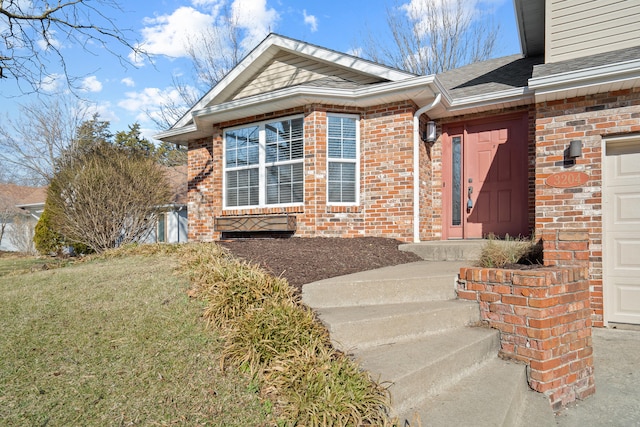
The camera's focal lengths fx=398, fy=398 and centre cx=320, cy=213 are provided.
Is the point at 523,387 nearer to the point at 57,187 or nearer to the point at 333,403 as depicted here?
the point at 333,403

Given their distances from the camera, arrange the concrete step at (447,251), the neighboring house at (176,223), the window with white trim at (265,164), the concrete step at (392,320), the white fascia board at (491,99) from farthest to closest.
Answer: the neighboring house at (176,223) < the window with white trim at (265,164) < the white fascia board at (491,99) < the concrete step at (447,251) < the concrete step at (392,320)

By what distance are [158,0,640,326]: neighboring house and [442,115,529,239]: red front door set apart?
0.02m

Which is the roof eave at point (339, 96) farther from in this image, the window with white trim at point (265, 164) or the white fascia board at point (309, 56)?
the window with white trim at point (265, 164)

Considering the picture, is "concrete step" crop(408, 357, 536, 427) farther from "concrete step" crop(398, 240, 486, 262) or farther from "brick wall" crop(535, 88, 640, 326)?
"brick wall" crop(535, 88, 640, 326)

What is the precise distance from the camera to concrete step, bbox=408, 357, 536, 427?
2.26m

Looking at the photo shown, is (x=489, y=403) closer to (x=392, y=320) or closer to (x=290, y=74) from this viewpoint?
(x=392, y=320)

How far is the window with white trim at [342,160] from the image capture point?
23.1 feet

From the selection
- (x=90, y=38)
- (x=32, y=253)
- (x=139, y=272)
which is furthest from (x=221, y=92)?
(x=32, y=253)

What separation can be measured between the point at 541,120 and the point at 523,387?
392cm

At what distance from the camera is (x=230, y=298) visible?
3.22 meters

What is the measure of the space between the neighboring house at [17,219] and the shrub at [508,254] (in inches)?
682

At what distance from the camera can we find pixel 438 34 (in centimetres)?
1744

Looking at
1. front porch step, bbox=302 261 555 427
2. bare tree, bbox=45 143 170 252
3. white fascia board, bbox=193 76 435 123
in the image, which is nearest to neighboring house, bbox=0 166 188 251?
bare tree, bbox=45 143 170 252

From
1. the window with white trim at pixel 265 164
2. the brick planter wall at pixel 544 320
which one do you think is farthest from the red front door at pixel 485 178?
the brick planter wall at pixel 544 320
